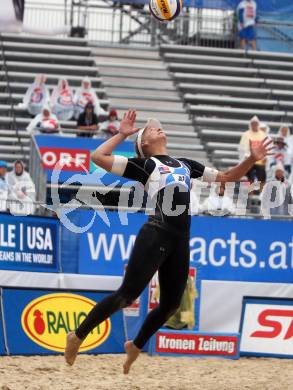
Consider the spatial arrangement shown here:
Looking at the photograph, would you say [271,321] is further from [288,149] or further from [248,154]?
[288,149]

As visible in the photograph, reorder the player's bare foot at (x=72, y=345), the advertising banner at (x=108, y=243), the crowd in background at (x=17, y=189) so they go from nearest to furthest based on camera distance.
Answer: the player's bare foot at (x=72, y=345) < the advertising banner at (x=108, y=243) < the crowd in background at (x=17, y=189)

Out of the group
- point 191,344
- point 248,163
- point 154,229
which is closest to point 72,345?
point 154,229

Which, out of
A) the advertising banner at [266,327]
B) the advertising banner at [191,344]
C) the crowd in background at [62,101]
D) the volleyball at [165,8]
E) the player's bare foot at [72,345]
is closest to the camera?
the player's bare foot at [72,345]

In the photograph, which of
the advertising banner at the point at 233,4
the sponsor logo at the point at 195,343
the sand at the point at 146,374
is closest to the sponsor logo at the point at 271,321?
the sand at the point at 146,374

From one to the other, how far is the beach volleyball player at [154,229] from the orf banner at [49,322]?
337 centimetres

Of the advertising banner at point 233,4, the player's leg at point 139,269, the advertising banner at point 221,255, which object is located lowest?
the advertising banner at point 221,255

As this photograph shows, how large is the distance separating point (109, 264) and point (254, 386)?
374cm

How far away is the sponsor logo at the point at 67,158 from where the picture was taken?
54.0ft

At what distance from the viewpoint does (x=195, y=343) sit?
11664 millimetres

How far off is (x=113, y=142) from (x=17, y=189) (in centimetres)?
786

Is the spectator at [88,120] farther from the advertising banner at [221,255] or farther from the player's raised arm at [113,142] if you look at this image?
the player's raised arm at [113,142]

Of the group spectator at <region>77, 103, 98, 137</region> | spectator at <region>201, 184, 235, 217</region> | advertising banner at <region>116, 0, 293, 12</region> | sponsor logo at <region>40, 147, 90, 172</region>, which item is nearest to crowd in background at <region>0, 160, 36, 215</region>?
sponsor logo at <region>40, 147, 90, 172</region>

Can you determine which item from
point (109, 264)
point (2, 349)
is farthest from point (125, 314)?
point (2, 349)

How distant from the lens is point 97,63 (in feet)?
74.4
